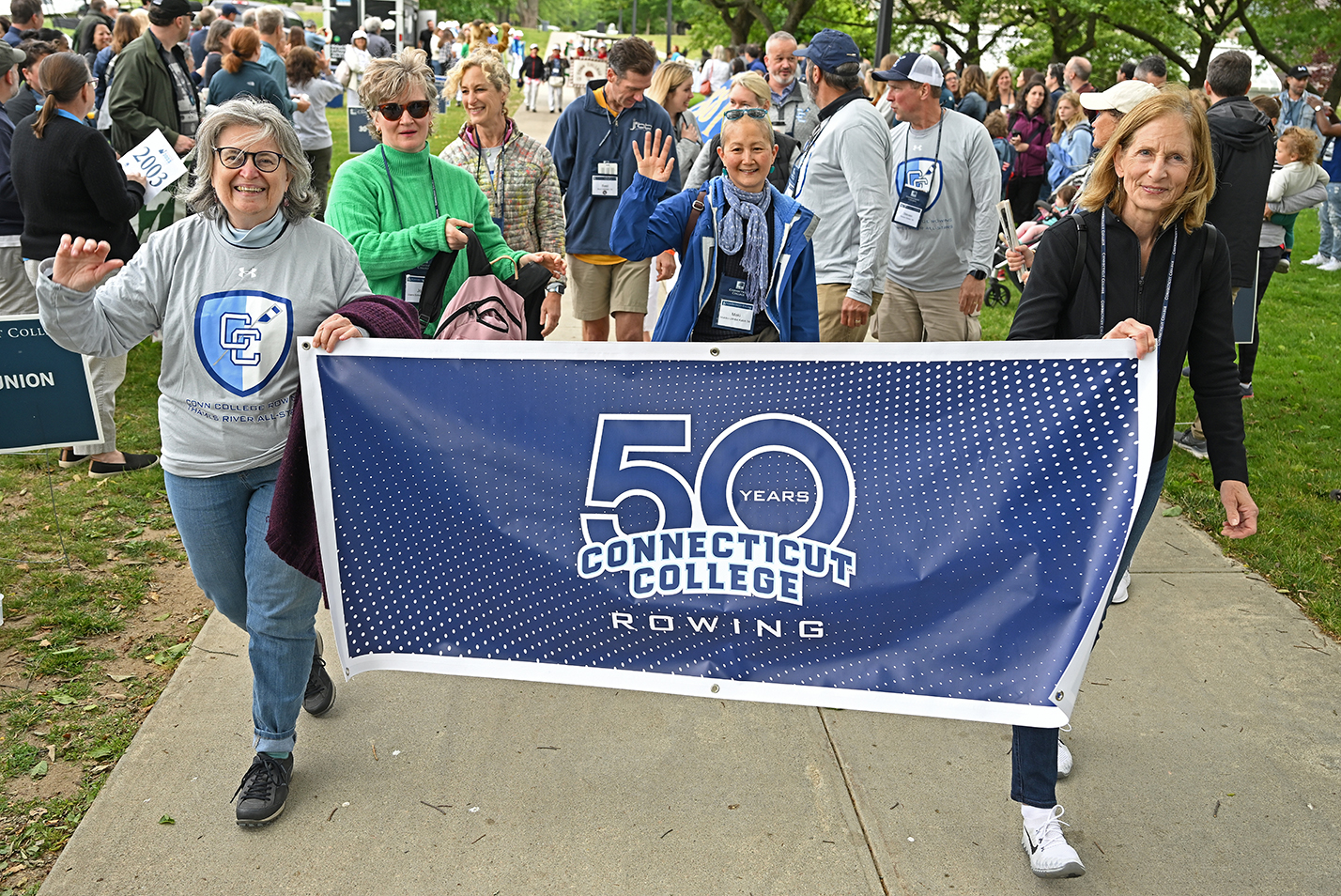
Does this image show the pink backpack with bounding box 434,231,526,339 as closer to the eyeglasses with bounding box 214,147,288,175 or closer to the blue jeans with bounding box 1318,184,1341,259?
the eyeglasses with bounding box 214,147,288,175

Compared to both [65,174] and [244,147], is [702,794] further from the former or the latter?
[65,174]

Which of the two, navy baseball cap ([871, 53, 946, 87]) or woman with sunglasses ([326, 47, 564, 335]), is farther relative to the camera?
navy baseball cap ([871, 53, 946, 87])

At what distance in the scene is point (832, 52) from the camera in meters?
6.52

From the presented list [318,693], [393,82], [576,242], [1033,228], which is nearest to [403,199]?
[393,82]

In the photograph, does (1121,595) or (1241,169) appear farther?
(1241,169)

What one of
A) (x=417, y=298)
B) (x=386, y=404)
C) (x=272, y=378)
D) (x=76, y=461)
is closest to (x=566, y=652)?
(x=386, y=404)

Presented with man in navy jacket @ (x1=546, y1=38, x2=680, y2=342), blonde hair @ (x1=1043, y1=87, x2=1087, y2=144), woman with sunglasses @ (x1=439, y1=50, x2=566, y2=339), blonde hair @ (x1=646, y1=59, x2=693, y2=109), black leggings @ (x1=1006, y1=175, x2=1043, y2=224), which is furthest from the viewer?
black leggings @ (x1=1006, y1=175, x2=1043, y2=224)

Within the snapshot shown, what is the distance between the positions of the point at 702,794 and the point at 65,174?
492 cm

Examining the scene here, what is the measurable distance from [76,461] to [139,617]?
7.69 feet

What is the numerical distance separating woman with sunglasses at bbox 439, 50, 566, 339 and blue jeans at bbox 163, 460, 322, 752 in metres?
2.59

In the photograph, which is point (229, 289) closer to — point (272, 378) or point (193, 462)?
point (272, 378)

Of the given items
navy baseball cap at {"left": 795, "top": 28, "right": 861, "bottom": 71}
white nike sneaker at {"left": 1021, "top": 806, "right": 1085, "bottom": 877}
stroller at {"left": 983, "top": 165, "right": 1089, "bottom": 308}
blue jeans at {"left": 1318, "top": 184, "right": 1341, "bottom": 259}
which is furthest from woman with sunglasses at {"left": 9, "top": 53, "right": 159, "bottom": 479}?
blue jeans at {"left": 1318, "top": 184, "right": 1341, "bottom": 259}

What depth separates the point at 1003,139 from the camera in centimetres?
1256

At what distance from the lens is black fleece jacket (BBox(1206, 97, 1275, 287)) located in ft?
20.1
